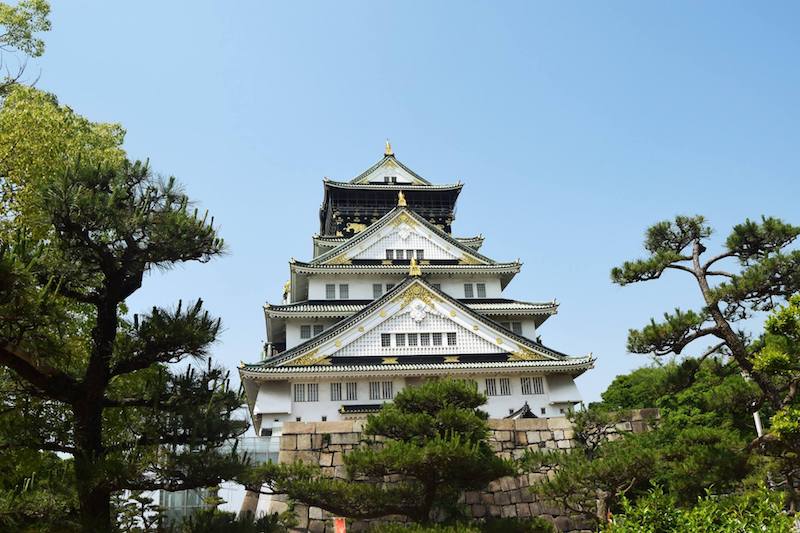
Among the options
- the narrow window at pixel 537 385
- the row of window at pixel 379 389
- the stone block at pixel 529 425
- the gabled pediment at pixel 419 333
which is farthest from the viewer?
the narrow window at pixel 537 385

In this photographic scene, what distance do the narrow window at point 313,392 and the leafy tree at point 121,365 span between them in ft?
44.0

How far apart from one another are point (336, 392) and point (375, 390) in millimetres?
1532

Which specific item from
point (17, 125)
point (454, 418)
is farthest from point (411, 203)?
point (17, 125)

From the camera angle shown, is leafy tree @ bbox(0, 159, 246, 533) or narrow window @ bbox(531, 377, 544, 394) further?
narrow window @ bbox(531, 377, 544, 394)

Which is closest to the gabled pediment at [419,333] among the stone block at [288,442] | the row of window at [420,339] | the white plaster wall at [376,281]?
the row of window at [420,339]

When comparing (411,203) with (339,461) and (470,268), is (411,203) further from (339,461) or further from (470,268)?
(339,461)

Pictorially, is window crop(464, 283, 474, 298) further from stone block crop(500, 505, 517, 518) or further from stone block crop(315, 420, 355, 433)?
stone block crop(500, 505, 517, 518)

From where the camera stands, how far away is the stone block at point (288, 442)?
1686 centimetres

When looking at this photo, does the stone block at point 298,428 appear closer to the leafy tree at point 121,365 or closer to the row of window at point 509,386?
the leafy tree at point 121,365

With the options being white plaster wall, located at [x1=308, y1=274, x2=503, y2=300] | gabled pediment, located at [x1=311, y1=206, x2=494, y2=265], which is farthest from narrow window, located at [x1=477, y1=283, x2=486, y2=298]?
gabled pediment, located at [x1=311, y1=206, x2=494, y2=265]

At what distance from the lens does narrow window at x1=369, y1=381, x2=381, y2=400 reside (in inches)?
957

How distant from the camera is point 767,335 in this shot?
12758mm

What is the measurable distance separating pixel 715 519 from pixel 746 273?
5549 mm

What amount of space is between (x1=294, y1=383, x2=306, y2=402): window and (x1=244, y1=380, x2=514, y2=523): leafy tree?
32.9 ft
